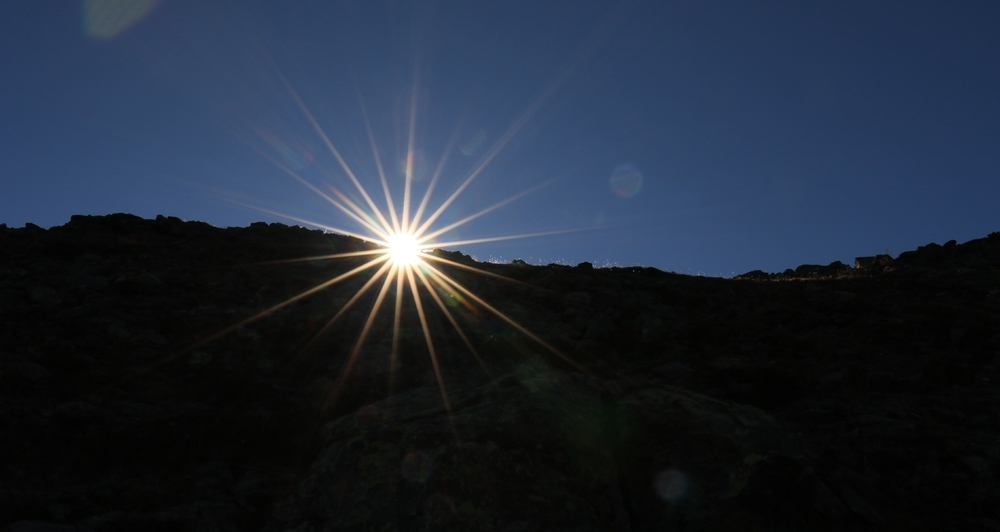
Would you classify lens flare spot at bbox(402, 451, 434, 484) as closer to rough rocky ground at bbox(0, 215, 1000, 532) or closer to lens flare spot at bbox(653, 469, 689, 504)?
rough rocky ground at bbox(0, 215, 1000, 532)

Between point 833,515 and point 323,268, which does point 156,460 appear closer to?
point 833,515

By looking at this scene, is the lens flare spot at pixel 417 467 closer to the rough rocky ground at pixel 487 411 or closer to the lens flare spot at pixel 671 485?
the rough rocky ground at pixel 487 411

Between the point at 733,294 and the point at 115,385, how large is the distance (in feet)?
45.9

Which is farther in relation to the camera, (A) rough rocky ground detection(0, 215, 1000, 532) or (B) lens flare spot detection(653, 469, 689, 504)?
(B) lens flare spot detection(653, 469, 689, 504)

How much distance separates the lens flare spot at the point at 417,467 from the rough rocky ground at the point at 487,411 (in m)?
0.02

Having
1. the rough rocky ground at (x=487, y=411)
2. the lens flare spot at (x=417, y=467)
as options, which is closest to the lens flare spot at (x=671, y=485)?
the rough rocky ground at (x=487, y=411)

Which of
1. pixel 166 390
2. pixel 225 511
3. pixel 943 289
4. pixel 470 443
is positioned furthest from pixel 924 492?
pixel 943 289

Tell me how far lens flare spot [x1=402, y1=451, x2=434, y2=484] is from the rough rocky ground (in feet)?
0.07

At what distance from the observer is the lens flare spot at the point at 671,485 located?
23.1 ft

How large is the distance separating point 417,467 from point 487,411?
1366 millimetres

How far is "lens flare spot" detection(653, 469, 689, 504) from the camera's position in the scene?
7030mm

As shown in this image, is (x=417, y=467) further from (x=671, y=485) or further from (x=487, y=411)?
(x=671, y=485)

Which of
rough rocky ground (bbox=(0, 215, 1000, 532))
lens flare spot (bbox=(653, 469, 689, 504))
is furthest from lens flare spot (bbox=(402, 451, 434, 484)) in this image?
lens flare spot (bbox=(653, 469, 689, 504))

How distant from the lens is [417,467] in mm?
6742
